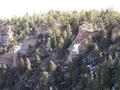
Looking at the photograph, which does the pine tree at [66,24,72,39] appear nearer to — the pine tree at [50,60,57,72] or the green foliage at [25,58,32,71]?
the green foliage at [25,58,32,71]

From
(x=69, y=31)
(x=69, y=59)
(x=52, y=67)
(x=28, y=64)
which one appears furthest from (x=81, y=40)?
(x=28, y=64)

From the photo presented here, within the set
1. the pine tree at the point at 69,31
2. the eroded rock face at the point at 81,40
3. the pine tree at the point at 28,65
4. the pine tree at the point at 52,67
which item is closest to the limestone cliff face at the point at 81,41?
the eroded rock face at the point at 81,40

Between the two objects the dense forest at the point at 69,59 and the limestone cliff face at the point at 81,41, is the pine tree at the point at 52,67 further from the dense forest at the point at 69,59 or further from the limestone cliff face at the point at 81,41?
the limestone cliff face at the point at 81,41

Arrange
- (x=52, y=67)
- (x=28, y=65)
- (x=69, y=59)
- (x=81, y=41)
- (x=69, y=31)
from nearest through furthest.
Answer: (x=69, y=59) < (x=52, y=67) < (x=81, y=41) < (x=28, y=65) < (x=69, y=31)

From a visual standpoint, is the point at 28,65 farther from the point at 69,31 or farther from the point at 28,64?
the point at 69,31

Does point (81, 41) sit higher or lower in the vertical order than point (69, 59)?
higher

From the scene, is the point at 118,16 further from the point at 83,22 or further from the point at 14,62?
the point at 14,62

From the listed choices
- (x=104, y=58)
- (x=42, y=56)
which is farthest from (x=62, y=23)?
(x=104, y=58)

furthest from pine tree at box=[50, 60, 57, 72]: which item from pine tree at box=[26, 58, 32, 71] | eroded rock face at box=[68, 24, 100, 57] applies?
pine tree at box=[26, 58, 32, 71]

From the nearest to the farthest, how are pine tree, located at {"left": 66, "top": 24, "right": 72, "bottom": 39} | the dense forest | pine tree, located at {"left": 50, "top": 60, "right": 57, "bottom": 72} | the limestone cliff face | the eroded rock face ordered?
the dense forest
pine tree, located at {"left": 50, "top": 60, "right": 57, "bottom": 72}
the limestone cliff face
the eroded rock face
pine tree, located at {"left": 66, "top": 24, "right": 72, "bottom": 39}
